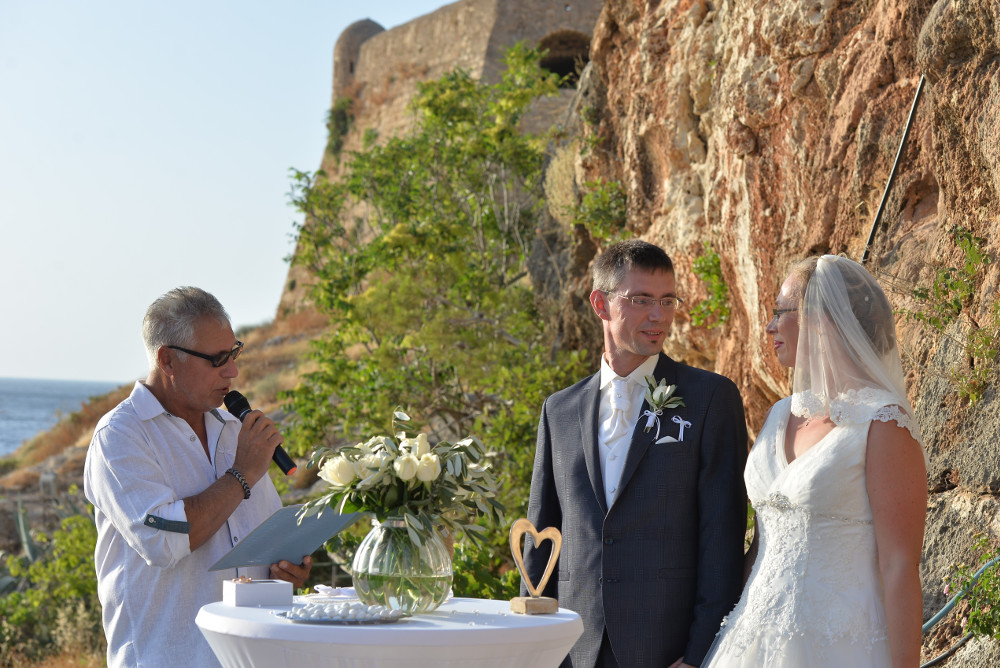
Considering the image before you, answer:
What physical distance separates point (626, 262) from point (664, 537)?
2.98ft

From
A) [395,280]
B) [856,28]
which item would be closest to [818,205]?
[856,28]

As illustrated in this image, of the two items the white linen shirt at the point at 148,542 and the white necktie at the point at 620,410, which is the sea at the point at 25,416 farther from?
the white necktie at the point at 620,410

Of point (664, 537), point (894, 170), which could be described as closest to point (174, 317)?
Answer: point (664, 537)

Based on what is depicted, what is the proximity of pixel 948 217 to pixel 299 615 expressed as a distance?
324cm

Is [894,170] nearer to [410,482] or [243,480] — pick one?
[410,482]

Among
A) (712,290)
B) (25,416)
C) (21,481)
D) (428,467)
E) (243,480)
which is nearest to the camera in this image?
(428,467)

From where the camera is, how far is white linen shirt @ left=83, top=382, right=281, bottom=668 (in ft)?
9.82

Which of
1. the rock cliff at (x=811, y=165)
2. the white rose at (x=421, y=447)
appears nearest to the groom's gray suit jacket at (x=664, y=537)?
the white rose at (x=421, y=447)

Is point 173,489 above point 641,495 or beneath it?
beneath

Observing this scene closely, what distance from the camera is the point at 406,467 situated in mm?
2559

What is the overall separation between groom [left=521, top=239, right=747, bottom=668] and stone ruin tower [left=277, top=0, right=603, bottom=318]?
17328mm

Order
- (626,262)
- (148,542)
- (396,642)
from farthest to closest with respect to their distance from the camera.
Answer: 1. (626,262)
2. (148,542)
3. (396,642)

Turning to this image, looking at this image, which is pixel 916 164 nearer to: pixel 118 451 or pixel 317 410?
pixel 118 451

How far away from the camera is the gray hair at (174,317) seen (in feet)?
10.6
